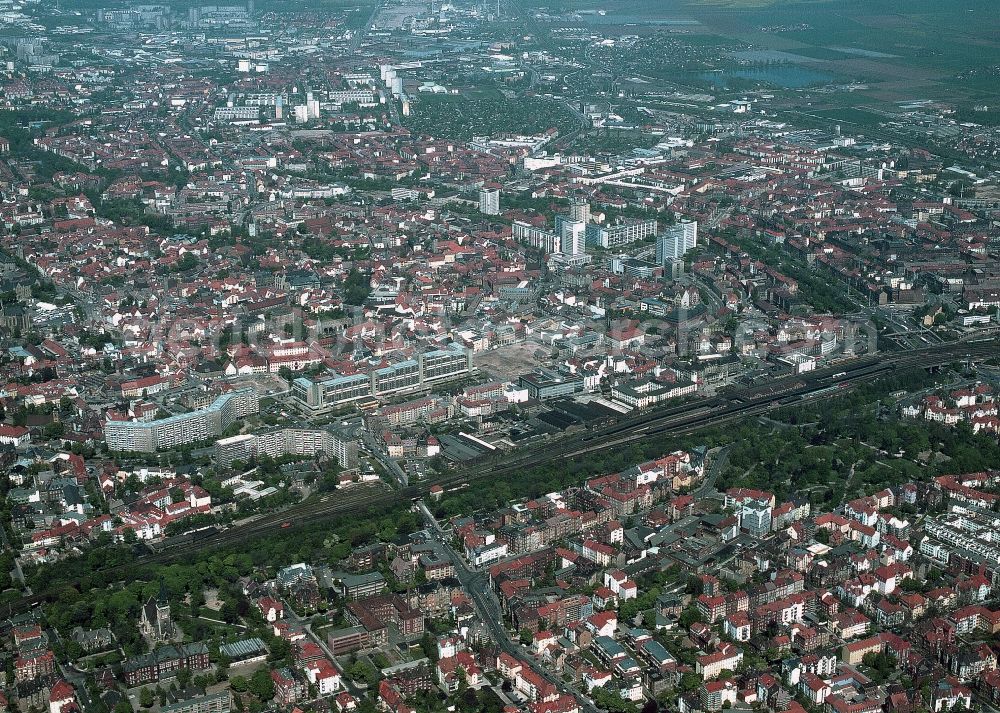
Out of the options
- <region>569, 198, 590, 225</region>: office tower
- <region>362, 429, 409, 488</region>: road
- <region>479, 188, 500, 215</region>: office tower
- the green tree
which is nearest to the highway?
<region>362, 429, 409, 488</region>: road

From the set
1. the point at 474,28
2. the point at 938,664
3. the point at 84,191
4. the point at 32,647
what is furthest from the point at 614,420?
the point at 474,28

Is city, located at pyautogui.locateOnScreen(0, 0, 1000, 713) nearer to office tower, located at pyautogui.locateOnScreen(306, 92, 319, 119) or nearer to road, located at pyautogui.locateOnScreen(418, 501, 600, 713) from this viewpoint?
road, located at pyautogui.locateOnScreen(418, 501, 600, 713)

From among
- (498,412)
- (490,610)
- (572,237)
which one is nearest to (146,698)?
(490,610)

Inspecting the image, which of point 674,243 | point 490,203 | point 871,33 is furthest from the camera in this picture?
point 871,33

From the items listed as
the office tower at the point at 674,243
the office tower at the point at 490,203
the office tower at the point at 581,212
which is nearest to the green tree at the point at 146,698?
the office tower at the point at 674,243

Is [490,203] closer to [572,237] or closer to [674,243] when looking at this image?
[572,237]

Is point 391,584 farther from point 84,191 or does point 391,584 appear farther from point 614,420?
point 84,191

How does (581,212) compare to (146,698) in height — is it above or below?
below
